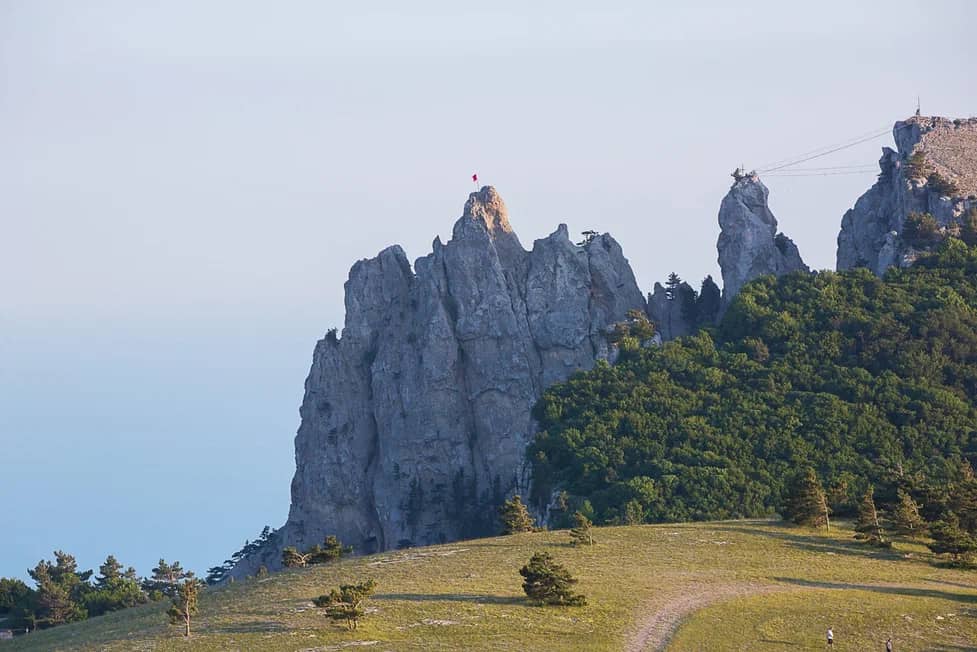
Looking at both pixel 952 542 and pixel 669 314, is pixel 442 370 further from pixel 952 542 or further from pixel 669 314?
pixel 952 542

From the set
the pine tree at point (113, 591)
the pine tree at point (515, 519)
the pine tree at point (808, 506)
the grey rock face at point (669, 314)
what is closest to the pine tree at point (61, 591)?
the pine tree at point (113, 591)

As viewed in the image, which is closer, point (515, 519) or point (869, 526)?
point (869, 526)

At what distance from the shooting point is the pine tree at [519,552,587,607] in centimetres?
8088

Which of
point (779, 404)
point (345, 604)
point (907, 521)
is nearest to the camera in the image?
point (345, 604)

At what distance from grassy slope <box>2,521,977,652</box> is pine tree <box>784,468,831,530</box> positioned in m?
1.89

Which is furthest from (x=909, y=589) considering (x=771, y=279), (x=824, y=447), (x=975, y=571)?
(x=771, y=279)

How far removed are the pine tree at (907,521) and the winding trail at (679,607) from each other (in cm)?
1520

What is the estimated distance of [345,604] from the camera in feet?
258

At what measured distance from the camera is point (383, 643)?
249ft

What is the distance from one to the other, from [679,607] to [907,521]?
71.8 ft

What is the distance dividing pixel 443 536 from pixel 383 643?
7877 centimetres

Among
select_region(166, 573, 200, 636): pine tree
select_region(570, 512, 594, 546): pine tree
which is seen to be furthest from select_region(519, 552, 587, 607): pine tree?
select_region(166, 573, 200, 636): pine tree

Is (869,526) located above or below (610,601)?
above

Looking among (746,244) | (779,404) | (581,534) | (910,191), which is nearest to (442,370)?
(746,244)
